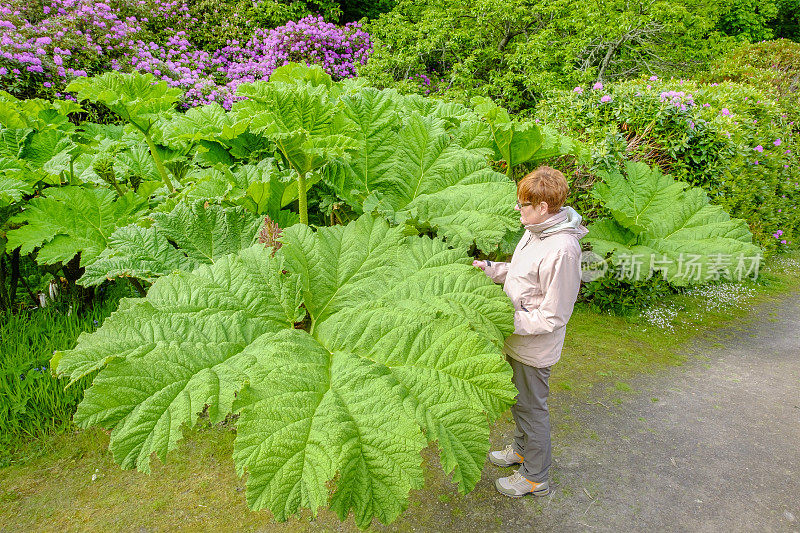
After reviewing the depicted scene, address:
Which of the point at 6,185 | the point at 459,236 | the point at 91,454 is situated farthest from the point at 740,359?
the point at 6,185

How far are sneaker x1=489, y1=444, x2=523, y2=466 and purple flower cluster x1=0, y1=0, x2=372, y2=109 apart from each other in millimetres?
5504

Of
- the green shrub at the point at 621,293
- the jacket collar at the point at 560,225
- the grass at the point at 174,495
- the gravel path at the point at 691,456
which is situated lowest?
the gravel path at the point at 691,456

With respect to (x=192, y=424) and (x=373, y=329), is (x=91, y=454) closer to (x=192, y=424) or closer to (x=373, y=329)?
(x=192, y=424)

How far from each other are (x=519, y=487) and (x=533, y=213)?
4.39 feet

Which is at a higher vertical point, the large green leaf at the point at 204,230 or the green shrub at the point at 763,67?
the green shrub at the point at 763,67

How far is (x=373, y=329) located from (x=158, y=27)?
34.4 ft

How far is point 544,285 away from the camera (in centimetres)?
209

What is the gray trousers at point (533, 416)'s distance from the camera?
232 centimetres

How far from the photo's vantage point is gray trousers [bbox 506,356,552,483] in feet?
7.60

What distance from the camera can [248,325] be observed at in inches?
60.7

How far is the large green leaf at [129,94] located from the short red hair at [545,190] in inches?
65.4

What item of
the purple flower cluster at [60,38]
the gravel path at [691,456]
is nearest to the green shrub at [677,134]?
the gravel path at [691,456]

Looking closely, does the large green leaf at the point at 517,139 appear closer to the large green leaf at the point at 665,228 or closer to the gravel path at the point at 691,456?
the large green leaf at the point at 665,228

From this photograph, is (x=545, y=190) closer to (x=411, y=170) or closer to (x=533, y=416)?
(x=411, y=170)
